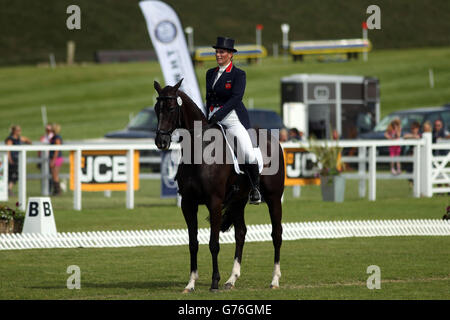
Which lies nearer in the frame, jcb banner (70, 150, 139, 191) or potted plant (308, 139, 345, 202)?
jcb banner (70, 150, 139, 191)

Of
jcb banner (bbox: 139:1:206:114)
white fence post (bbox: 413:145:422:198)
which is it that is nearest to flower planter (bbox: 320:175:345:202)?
white fence post (bbox: 413:145:422:198)

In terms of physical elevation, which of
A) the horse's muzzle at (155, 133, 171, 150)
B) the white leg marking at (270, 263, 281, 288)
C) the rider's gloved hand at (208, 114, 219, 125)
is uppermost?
the rider's gloved hand at (208, 114, 219, 125)

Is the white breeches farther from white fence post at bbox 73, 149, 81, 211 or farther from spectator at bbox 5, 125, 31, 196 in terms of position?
spectator at bbox 5, 125, 31, 196

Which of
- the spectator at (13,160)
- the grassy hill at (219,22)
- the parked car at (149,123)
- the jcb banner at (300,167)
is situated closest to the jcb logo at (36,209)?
the jcb banner at (300,167)

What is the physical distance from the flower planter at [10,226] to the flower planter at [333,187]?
858 centimetres

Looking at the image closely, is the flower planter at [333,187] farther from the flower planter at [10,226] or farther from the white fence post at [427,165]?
the flower planter at [10,226]

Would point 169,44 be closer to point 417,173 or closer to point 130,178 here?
point 130,178

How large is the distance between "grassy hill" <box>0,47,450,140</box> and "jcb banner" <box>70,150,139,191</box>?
2537 centimetres

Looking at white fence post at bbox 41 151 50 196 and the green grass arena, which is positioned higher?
white fence post at bbox 41 151 50 196

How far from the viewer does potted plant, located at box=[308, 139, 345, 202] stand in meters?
23.7

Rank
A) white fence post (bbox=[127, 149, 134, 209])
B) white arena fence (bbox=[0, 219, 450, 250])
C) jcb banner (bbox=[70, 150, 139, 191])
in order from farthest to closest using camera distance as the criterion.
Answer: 1. white fence post (bbox=[127, 149, 134, 209])
2. jcb banner (bbox=[70, 150, 139, 191])
3. white arena fence (bbox=[0, 219, 450, 250])

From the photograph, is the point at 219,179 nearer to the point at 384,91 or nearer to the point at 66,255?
the point at 66,255

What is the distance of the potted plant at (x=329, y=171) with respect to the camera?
932 inches

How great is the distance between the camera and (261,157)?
40.4 ft
